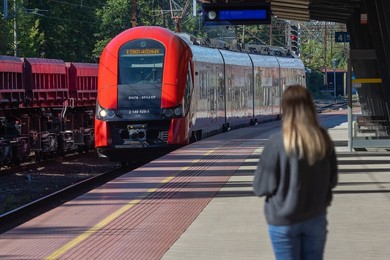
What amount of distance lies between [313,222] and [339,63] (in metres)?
110

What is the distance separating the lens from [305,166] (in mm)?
5938

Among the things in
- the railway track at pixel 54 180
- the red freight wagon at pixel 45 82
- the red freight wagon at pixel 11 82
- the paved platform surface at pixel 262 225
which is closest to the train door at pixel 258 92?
the railway track at pixel 54 180

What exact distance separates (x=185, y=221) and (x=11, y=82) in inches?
620

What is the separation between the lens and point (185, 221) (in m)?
12.0

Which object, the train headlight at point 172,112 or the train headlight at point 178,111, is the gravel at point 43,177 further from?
the train headlight at point 178,111

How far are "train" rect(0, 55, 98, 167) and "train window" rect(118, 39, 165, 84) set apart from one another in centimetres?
375

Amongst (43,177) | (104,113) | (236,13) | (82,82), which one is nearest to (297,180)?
(236,13)

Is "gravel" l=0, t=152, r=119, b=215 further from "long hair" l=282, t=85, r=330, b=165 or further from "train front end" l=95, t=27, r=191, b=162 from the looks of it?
"long hair" l=282, t=85, r=330, b=165

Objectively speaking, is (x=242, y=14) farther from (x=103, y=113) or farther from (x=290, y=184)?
(x=290, y=184)

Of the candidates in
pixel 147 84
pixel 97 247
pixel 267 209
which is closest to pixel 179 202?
pixel 97 247

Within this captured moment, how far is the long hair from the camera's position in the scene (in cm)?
591

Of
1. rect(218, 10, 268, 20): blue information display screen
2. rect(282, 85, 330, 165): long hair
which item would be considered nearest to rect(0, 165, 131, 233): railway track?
rect(218, 10, 268, 20): blue information display screen

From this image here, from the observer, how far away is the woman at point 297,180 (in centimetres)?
593

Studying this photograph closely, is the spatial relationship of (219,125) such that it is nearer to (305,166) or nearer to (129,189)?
(129,189)
